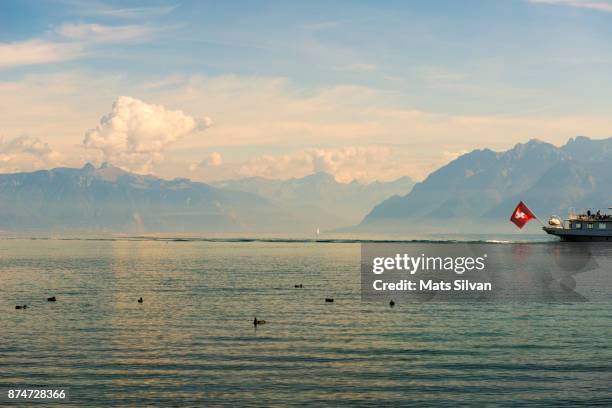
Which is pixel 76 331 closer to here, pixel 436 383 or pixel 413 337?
pixel 413 337

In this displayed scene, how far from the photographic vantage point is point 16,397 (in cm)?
4947

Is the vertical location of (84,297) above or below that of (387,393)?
above

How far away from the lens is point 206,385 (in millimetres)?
52562

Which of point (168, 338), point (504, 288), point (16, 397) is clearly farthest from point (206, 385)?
point (504, 288)

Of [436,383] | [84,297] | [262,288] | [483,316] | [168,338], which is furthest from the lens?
[262,288]

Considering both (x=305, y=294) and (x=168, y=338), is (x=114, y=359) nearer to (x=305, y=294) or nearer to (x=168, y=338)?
(x=168, y=338)

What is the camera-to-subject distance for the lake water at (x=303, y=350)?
51.1 meters

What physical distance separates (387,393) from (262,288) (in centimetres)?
7452

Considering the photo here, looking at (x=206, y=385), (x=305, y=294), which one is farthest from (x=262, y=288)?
(x=206, y=385)

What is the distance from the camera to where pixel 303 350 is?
64875 mm

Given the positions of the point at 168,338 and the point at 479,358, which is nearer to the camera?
the point at 479,358

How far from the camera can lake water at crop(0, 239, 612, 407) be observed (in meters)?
51.1

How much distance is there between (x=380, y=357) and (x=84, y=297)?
6075 cm

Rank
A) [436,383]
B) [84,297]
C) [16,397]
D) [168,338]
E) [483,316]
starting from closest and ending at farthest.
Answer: [16,397], [436,383], [168,338], [483,316], [84,297]
